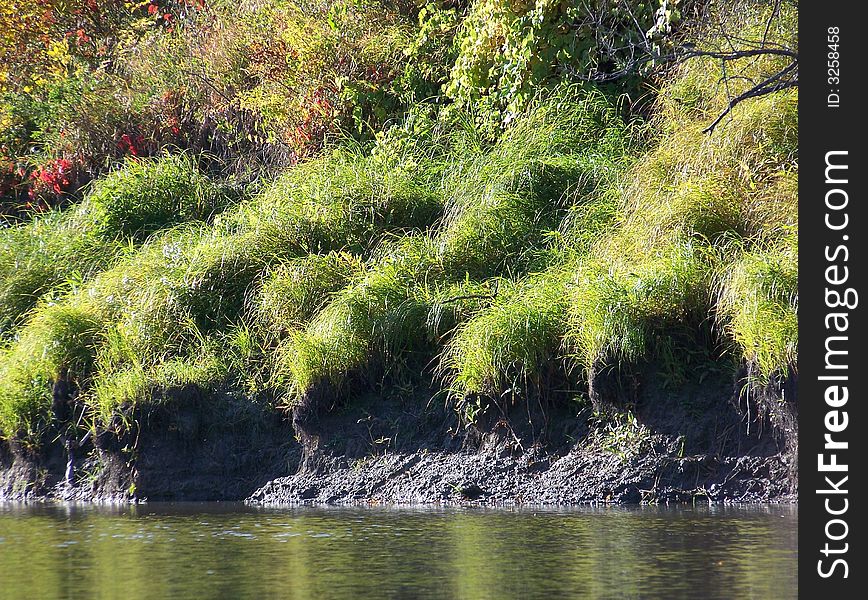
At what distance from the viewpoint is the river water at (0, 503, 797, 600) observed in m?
5.55

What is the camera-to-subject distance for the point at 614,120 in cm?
1174

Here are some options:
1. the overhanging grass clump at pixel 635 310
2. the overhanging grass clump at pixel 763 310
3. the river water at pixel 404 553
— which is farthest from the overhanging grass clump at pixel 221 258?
the overhanging grass clump at pixel 763 310

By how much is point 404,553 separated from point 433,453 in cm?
258

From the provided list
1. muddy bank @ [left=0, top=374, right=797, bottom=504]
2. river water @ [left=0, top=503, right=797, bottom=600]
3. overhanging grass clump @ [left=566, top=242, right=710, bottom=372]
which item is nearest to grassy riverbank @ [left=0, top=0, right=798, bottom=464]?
overhanging grass clump @ [left=566, top=242, right=710, bottom=372]

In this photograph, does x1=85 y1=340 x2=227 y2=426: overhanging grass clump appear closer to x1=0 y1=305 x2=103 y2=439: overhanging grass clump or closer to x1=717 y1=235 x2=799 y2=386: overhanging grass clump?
x1=0 y1=305 x2=103 y2=439: overhanging grass clump

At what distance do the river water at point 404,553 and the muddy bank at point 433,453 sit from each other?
0.44 metres

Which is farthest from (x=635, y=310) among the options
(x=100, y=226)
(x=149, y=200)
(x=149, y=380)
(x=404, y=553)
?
(x=100, y=226)

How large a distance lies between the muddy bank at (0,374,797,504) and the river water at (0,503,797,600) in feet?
1.45

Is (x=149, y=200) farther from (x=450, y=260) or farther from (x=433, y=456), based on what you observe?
(x=433, y=456)

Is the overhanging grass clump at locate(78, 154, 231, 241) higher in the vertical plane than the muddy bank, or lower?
higher

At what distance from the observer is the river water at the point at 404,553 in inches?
219

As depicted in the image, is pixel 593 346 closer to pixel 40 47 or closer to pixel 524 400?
pixel 524 400

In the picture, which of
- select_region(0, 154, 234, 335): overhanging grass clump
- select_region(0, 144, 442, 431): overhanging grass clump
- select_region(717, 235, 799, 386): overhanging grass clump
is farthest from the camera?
select_region(0, 154, 234, 335): overhanging grass clump

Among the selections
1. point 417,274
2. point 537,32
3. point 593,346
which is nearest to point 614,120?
point 537,32
